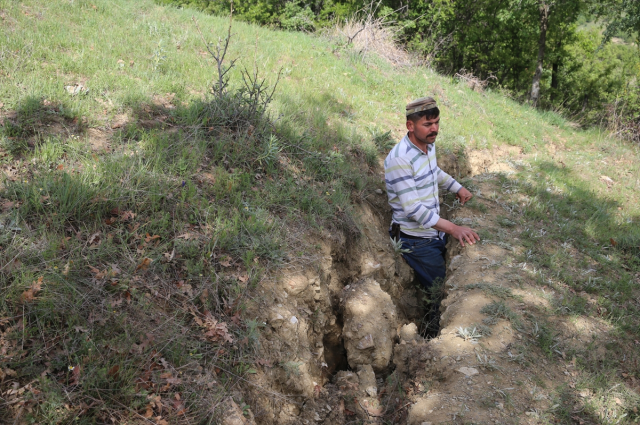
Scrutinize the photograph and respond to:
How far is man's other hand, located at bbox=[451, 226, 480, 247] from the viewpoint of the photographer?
14.8 ft

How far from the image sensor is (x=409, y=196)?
4.52 metres

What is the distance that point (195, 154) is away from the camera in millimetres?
3900

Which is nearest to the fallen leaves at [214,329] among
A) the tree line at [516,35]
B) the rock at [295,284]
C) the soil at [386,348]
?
the soil at [386,348]

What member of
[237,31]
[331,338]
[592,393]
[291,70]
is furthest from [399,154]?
[237,31]

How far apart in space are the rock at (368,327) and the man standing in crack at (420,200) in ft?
2.91

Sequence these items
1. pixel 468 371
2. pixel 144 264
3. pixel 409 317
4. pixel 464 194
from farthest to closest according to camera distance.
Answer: pixel 464 194
pixel 409 317
pixel 468 371
pixel 144 264

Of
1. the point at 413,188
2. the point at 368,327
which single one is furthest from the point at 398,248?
the point at 368,327

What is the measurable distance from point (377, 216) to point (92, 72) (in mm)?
3511

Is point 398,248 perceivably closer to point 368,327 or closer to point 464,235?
point 464,235

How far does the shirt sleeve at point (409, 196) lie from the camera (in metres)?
4.50

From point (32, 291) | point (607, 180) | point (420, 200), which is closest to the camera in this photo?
point (32, 291)

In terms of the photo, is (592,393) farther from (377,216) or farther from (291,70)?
(291,70)

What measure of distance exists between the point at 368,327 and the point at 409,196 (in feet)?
4.91

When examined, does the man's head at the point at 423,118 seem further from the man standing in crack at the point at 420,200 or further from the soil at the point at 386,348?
the soil at the point at 386,348
